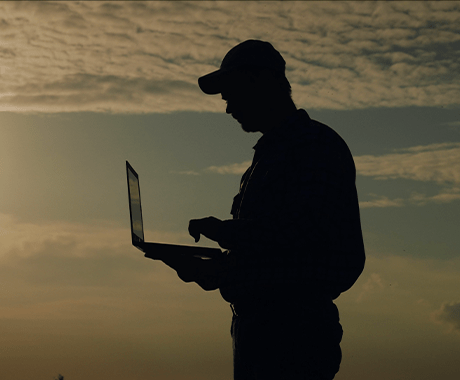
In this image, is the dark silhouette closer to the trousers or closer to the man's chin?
the trousers

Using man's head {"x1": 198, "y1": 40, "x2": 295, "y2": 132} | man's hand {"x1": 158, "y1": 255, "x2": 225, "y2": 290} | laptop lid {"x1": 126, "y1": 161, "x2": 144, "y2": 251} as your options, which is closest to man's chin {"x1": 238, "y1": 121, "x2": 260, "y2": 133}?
man's head {"x1": 198, "y1": 40, "x2": 295, "y2": 132}

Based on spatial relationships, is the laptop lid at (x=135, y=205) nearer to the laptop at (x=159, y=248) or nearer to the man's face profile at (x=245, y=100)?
the laptop at (x=159, y=248)

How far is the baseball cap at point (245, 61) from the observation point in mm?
4840

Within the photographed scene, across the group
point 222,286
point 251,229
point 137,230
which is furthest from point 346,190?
point 137,230

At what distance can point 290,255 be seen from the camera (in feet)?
13.9

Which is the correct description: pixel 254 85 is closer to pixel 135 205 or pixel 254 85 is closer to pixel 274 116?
pixel 274 116

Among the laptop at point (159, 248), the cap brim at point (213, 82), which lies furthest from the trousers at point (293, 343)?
the cap brim at point (213, 82)

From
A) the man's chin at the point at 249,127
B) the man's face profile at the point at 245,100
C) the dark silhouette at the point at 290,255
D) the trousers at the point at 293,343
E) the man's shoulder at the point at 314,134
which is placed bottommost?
the trousers at the point at 293,343

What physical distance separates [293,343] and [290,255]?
603 mm

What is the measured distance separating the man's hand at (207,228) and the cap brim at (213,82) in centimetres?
124

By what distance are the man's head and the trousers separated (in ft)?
4.74

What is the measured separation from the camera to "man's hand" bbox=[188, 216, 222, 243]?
4188 mm

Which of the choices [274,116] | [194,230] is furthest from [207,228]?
[274,116]

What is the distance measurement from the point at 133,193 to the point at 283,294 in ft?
6.47
